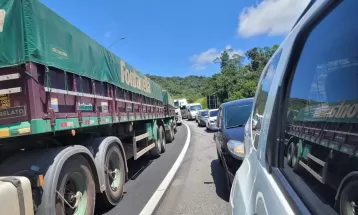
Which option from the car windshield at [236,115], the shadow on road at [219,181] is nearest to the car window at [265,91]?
the shadow on road at [219,181]

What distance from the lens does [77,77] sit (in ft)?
17.5

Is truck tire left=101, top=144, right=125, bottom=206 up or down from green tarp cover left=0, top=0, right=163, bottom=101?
down

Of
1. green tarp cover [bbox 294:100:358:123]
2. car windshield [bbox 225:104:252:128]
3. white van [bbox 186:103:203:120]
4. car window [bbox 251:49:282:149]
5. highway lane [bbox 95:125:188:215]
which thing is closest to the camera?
green tarp cover [bbox 294:100:358:123]

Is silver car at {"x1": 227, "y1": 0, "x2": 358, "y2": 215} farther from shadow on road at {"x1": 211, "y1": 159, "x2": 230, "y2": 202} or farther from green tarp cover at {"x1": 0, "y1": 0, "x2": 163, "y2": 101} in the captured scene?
shadow on road at {"x1": 211, "y1": 159, "x2": 230, "y2": 202}

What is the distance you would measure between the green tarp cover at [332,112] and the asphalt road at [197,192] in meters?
3.79

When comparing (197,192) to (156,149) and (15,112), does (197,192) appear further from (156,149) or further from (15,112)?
(156,149)

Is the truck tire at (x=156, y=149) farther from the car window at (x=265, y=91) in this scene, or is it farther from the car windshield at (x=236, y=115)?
the car window at (x=265, y=91)

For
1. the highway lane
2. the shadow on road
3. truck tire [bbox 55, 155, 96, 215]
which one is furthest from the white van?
truck tire [bbox 55, 155, 96, 215]

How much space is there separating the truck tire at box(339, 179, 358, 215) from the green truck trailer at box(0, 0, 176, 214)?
2363mm

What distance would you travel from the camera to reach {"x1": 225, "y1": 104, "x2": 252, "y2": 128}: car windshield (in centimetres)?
745

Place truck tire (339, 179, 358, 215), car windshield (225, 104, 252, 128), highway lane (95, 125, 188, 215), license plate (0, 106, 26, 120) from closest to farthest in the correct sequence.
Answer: truck tire (339, 179, 358, 215) → license plate (0, 106, 26, 120) → highway lane (95, 125, 188, 215) → car windshield (225, 104, 252, 128)

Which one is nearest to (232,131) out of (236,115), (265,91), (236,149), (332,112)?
(236,115)

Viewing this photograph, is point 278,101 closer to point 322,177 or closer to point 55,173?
point 322,177

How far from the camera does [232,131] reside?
22.6ft
